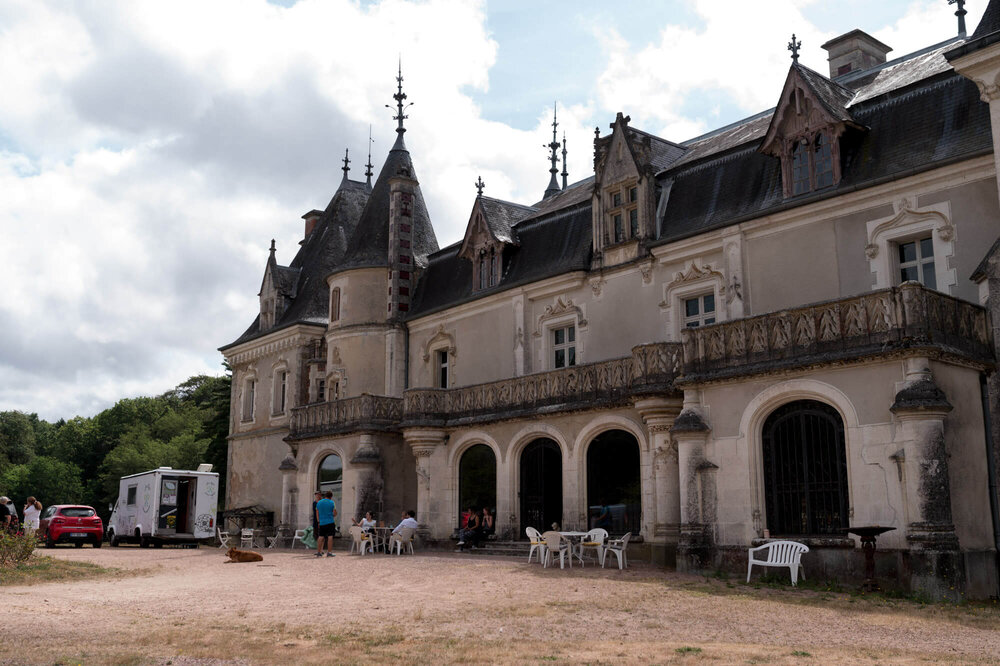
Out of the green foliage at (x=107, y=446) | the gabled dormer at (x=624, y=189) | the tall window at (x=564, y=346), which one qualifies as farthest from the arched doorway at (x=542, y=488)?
the green foliage at (x=107, y=446)

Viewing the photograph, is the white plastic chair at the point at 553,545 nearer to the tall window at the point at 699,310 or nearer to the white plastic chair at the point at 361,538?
the white plastic chair at the point at 361,538

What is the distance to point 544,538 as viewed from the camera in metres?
18.2

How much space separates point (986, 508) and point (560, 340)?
12495 millimetres

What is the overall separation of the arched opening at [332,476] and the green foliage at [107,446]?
23934mm

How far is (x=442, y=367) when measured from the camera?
29.6 meters

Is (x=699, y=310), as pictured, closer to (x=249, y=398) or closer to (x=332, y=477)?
(x=332, y=477)

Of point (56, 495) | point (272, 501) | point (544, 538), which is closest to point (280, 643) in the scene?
point (544, 538)

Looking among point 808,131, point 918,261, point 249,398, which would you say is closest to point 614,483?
point 918,261

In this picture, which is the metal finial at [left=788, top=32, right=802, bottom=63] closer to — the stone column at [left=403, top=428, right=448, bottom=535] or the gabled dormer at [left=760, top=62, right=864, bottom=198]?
the gabled dormer at [left=760, top=62, right=864, bottom=198]

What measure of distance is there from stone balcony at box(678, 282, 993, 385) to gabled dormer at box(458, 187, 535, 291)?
34.8 ft

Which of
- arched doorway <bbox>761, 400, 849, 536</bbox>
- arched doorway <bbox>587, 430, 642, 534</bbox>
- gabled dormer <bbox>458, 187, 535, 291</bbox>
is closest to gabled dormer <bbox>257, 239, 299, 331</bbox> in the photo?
gabled dormer <bbox>458, 187, 535, 291</bbox>

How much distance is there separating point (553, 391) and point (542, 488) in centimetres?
253

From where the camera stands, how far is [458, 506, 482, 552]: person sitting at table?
23453 millimetres

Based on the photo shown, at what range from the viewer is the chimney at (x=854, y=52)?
81.6 ft
